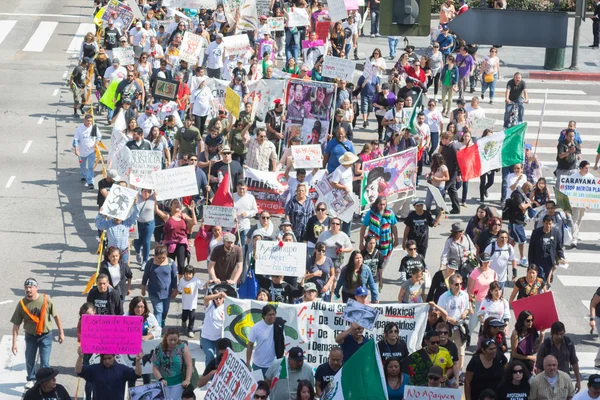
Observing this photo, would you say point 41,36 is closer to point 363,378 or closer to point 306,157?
point 306,157

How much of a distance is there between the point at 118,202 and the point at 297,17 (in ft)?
49.3

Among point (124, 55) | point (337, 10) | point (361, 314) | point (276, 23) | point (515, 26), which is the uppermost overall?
point (515, 26)

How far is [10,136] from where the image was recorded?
25.6 m

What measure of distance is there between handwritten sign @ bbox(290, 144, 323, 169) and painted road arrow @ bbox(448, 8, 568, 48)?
7098mm

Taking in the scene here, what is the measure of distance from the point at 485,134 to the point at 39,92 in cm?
1338

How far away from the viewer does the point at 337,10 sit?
95.9ft

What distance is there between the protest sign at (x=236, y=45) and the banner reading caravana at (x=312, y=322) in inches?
569

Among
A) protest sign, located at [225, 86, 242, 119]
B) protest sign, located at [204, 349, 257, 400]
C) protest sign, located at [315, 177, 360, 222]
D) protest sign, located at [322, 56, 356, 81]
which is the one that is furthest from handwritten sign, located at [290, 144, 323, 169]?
protest sign, located at [204, 349, 257, 400]

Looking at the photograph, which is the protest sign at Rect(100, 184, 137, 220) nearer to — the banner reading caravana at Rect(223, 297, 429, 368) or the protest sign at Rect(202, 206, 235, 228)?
the protest sign at Rect(202, 206, 235, 228)

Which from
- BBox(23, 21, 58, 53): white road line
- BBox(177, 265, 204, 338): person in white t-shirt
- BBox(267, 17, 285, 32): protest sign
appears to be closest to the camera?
BBox(177, 265, 204, 338): person in white t-shirt

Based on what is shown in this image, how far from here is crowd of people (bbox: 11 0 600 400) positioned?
41.9 feet

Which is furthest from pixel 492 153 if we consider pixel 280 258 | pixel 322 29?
pixel 322 29

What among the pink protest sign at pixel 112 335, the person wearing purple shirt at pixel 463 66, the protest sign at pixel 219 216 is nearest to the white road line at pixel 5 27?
the person wearing purple shirt at pixel 463 66

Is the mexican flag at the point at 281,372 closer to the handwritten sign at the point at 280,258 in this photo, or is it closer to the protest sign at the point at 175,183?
the handwritten sign at the point at 280,258
